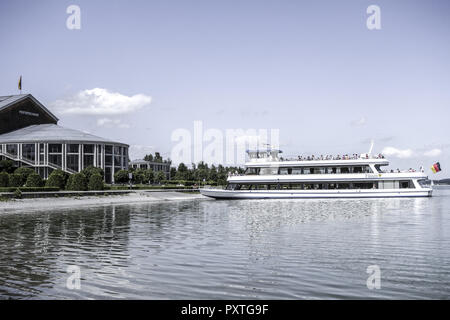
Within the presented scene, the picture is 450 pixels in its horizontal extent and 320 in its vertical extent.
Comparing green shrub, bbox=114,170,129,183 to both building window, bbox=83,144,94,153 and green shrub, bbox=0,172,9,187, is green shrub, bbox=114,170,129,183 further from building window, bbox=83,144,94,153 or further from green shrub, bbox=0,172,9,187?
green shrub, bbox=0,172,9,187

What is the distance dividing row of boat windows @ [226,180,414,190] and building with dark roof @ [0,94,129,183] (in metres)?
49.9

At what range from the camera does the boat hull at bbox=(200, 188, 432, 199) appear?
65000 millimetres

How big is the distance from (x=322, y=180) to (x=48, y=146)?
222 feet

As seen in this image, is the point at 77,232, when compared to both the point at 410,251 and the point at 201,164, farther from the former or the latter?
the point at 201,164

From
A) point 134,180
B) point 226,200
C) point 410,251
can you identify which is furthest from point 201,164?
point 410,251

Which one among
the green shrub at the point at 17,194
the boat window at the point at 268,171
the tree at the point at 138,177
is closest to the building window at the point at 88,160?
the tree at the point at 138,177

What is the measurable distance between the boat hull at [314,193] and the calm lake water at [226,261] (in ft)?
120

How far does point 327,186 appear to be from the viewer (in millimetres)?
67562

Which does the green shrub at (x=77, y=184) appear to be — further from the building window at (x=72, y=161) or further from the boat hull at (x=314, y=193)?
the building window at (x=72, y=161)

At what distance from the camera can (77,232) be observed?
26.4 meters

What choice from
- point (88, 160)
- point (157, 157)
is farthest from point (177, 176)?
point (157, 157)

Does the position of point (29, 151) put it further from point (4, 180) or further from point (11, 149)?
point (4, 180)

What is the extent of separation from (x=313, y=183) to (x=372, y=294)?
56479mm

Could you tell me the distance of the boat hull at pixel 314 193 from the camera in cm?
6500
